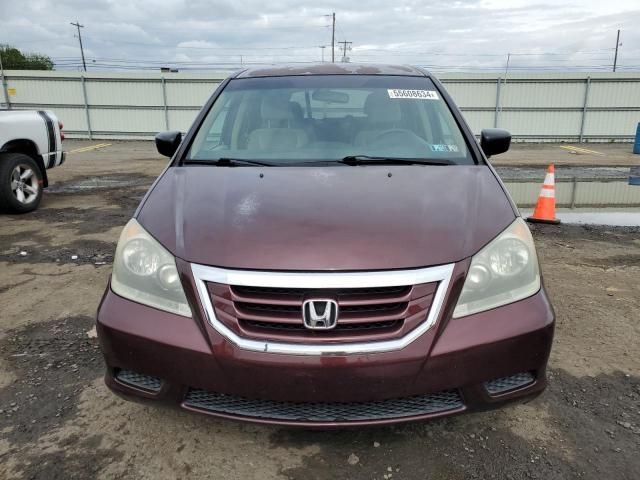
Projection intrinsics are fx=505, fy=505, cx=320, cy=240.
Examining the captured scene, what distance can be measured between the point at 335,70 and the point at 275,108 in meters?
0.52

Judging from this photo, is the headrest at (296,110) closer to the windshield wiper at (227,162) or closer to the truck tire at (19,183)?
the windshield wiper at (227,162)

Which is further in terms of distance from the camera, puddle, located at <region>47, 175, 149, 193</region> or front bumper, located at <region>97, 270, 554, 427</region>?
puddle, located at <region>47, 175, 149, 193</region>

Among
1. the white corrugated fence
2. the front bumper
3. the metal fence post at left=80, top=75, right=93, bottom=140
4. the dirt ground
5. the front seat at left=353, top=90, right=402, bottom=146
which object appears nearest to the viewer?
the front bumper

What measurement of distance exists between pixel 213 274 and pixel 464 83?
64.4 ft

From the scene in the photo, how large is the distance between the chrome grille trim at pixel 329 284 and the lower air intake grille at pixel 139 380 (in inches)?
14.7

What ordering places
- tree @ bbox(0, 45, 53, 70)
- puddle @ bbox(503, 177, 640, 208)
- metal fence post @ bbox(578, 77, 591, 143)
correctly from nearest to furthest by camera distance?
puddle @ bbox(503, 177, 640, 208)
metal fence post @ bbox(578, 77, 591, 143)
tree @ bbox(0, 45, 53, 70)

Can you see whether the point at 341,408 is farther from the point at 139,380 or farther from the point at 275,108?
the point at 275,108

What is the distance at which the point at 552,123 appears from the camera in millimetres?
19609

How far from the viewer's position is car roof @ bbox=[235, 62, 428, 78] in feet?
10.9

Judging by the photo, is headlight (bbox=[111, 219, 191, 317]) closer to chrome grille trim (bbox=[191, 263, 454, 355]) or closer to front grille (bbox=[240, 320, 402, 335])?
chrome grille trim (bbox=[191, 263, 454, 355])

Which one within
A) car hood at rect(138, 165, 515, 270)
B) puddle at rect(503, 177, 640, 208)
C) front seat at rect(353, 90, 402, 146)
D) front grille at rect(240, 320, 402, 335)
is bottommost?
puddle at rect(503, 177, 640, 208)

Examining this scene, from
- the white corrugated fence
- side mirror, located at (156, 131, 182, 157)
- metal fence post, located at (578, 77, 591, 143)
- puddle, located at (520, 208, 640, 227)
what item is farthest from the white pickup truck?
metal fence post, located at (578, 77, 591, 143)

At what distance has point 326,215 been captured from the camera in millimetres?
2039

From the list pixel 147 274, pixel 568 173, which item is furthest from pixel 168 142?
pixel 568 173
